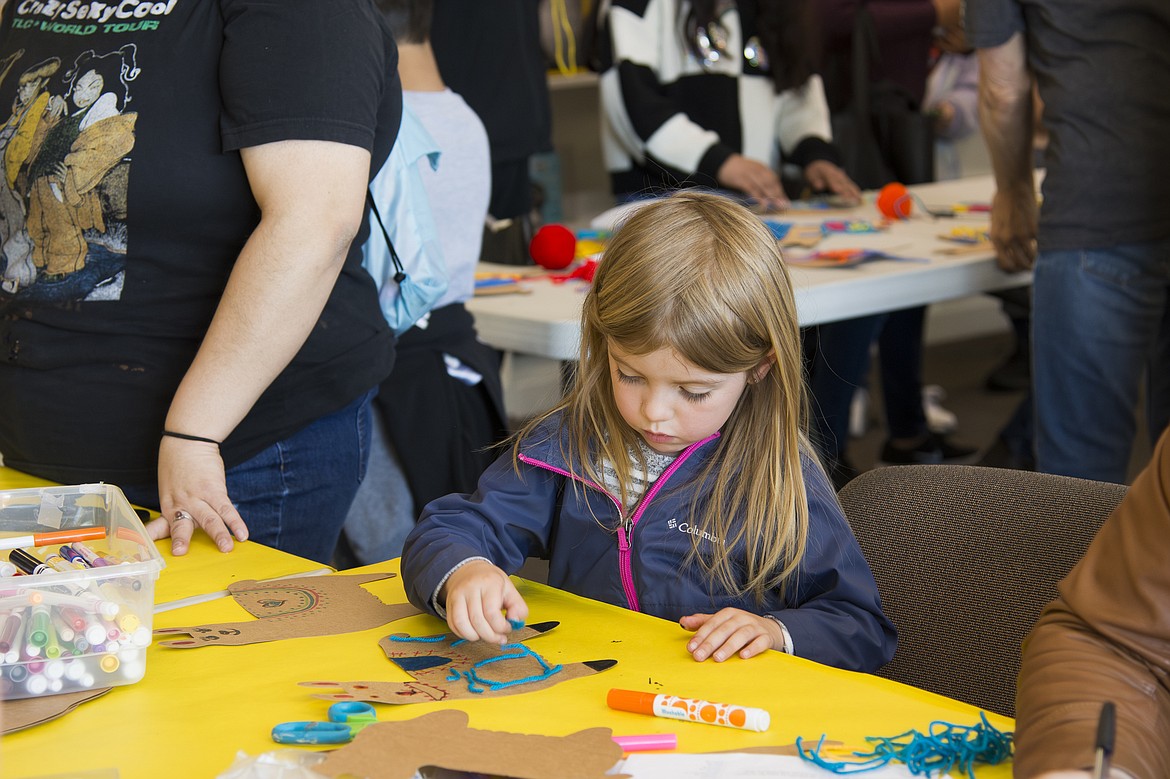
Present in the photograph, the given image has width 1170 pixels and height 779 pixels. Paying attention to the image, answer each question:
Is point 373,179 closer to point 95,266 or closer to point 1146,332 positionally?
point 95,266

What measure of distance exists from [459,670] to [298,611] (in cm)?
21

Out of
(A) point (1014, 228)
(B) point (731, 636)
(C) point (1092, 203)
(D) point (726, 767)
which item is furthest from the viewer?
(A) point (1014, 228)

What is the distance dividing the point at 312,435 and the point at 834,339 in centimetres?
184

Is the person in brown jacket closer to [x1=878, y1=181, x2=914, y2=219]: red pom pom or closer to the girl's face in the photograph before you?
the girl's face

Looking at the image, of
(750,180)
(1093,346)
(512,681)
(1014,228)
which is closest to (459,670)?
(512,681)

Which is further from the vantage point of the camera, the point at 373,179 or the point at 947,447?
the point at 947,447

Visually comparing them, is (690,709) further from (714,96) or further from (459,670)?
(714,96)

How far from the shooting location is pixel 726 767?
0.87 metres

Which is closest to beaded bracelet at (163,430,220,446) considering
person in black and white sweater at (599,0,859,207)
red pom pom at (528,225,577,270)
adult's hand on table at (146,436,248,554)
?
adult's hand on table at (146,436,248,554)

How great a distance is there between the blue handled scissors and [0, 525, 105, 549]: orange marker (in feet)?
1.33

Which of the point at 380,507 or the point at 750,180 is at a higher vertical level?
the point at 750,180

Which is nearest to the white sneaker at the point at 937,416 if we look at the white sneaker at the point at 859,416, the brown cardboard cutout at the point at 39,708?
the white sneaker at the point at 859,416

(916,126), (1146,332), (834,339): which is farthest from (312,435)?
(916,126)

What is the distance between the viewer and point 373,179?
5.23ft
